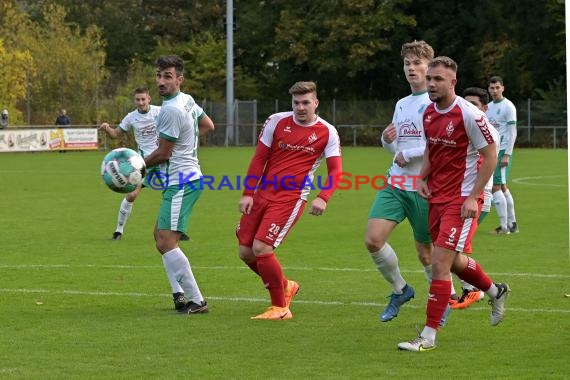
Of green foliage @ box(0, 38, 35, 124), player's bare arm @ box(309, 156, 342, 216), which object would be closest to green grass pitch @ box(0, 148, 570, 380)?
player's bare arm @ box(309, 156, 342, 216)

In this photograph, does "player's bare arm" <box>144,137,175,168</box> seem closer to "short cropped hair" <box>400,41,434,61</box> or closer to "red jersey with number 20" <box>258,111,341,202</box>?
"red jersey with number 20" <box>258,111,341,202</box>

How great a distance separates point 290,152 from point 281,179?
239 mm

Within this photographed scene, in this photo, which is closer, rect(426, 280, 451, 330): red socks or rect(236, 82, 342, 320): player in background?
rect(426, 280, 451, 330): red socks

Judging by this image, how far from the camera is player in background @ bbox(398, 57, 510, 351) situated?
337 inches

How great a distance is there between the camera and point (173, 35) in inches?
3120

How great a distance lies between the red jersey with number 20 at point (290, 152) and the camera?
10.3 metres

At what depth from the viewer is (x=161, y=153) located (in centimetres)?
1054

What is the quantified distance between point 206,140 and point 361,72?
14.3 meters

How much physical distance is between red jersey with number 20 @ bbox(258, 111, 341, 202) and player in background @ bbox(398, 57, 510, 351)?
5.21 ft

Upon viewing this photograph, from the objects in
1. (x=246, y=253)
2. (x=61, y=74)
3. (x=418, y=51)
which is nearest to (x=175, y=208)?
(x=246, y=253)

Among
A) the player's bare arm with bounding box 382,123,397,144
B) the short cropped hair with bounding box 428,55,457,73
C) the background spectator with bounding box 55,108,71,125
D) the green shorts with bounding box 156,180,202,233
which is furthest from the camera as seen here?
the background spectator with bounding box 55,108,71,125

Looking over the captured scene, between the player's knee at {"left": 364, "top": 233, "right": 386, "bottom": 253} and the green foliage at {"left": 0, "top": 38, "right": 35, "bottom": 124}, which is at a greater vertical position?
the green foliage at {"left": 0, "top": 38, "right": 35, "bottom": 124}

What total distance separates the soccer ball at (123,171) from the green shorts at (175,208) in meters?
0.38

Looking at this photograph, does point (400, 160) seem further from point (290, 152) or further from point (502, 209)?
point (502, 209)
